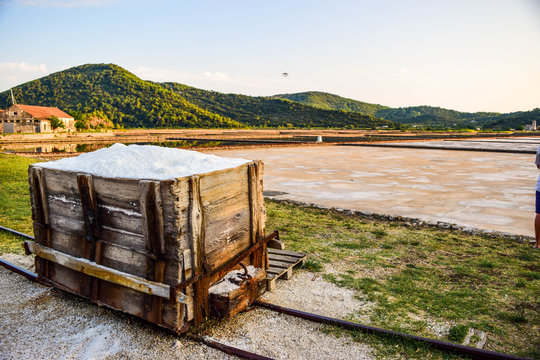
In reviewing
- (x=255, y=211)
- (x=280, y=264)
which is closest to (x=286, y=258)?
(x=280, y=264)

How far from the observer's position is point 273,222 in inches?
320

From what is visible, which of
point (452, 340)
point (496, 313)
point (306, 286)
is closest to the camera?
point (452, 340)

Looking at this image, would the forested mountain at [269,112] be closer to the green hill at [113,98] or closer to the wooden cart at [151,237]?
the green hill at [113,98]

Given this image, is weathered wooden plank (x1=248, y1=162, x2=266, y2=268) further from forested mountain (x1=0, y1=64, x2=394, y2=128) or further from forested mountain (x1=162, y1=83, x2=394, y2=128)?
forested mountain (x1=162, y1=83, x2=394, y2=128)

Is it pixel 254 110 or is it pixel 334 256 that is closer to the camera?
pixel 334 256

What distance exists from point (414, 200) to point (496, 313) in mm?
6482

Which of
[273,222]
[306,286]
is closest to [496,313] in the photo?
[306,286]

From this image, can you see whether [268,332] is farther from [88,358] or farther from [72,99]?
[72,99]

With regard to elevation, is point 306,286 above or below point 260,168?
below

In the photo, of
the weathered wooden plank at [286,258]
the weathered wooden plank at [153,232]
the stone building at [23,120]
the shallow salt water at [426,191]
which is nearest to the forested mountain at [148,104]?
the stone building at [23,120]

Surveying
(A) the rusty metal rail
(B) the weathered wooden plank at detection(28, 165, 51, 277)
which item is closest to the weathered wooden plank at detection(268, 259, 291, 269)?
(A) the rusty metal rail

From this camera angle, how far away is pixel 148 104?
102125 mm

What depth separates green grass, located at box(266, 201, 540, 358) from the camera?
3953mm

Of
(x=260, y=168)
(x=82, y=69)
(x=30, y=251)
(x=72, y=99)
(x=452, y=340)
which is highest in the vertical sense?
(x=82, y=69)
